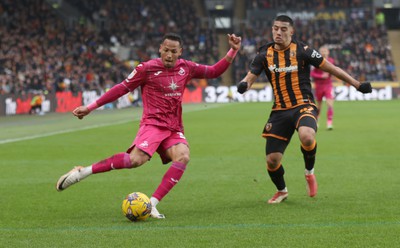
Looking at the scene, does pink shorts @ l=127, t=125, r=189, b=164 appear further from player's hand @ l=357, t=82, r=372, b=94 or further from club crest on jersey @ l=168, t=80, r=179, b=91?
player's hand @ l=357, t=82, r=372, b=94

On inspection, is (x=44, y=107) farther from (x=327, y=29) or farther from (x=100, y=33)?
(x=327, y=29)

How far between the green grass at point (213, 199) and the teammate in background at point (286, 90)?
1.58 feet

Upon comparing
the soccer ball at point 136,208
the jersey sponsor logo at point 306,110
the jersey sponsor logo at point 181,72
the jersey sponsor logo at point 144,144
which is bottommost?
the soccer ball at point 136,208

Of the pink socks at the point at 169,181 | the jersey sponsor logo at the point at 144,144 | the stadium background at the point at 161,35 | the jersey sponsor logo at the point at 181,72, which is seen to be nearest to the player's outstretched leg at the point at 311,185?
the pink socks at the point at 169,181

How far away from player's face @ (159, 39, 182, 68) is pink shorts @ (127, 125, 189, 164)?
71 cm

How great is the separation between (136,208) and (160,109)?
53.1 inches

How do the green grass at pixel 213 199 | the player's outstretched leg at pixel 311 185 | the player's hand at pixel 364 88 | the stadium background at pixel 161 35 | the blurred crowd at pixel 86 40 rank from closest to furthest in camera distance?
1. the green grass at pixel 213 199
2. the player's hand at pixel 364 88
3. the player's outstretched leg at pixel 311 185
4. the blurred crowd at pixel 86 40
5. the stadium background at pixel 161 35

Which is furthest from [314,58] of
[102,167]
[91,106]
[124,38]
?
[124,38]

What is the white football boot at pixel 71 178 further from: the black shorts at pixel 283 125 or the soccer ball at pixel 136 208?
the black shorts at pixel 283 125

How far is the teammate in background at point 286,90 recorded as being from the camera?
957 centimetres

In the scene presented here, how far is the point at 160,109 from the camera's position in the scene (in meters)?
9.03

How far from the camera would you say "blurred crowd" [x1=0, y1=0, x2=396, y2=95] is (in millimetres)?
43594

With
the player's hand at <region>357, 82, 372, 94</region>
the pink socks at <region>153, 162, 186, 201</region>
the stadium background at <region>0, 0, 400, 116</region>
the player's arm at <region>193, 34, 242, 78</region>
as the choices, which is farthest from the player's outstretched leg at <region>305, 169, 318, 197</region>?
the stadium background at <region>0, 0, 400, 116</region>

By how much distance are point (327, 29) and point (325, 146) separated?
145ft
